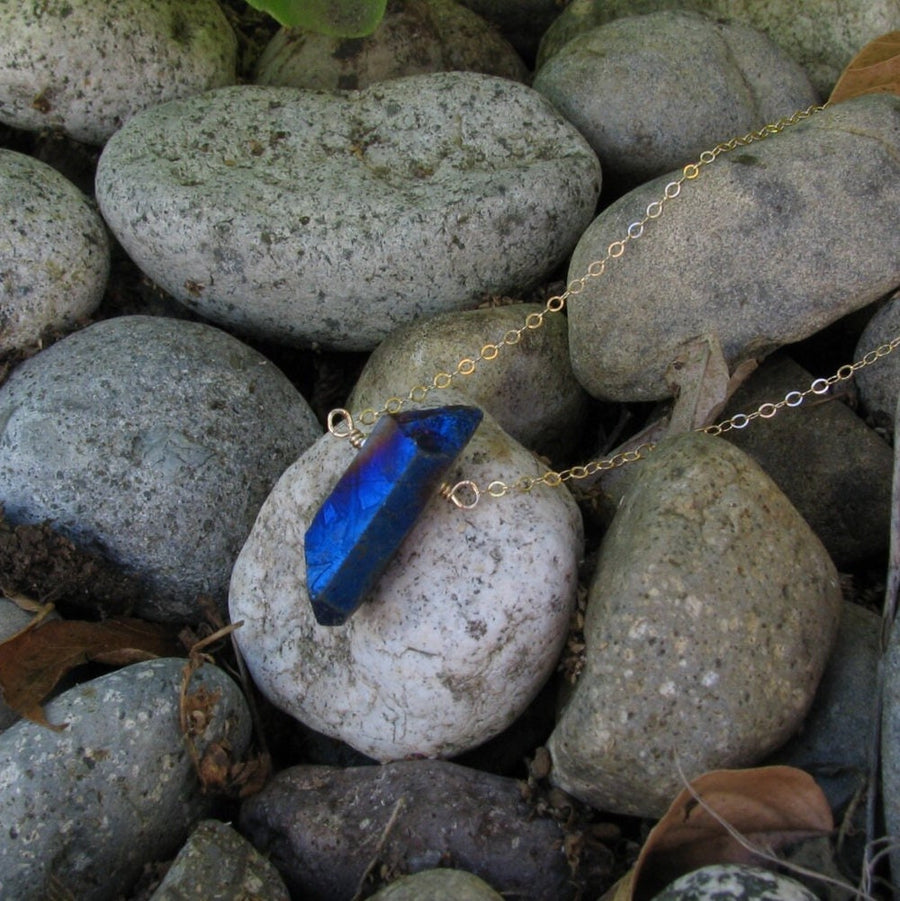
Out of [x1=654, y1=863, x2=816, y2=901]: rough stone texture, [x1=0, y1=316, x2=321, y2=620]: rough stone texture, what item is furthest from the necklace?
[x1=654, y1=863, x2=816, y2=901]: rough stone texture

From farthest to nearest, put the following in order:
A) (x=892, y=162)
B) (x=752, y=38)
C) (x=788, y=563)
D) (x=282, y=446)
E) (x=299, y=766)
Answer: (x=752, y=38) < (x=282, y=446) < (x=892, y=162) < (x=299, y=766) < (x=788, y=563)

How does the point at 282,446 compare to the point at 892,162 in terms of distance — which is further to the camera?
the point at 282,446

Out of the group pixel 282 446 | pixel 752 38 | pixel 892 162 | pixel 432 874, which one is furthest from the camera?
pixel 752 38

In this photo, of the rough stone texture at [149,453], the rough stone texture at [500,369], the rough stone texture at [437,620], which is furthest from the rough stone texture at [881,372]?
the rough stone texture at [149,453]

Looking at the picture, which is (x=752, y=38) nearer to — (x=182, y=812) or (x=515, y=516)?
(x=515, y=516)

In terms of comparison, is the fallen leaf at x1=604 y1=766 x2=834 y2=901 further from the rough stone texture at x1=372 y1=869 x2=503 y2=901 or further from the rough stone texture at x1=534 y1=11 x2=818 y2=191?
the rough stone texture at x1=534 y1=11 x2=818 y2=191

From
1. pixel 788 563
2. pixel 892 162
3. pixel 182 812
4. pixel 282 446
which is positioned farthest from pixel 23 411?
pixel 892 162
